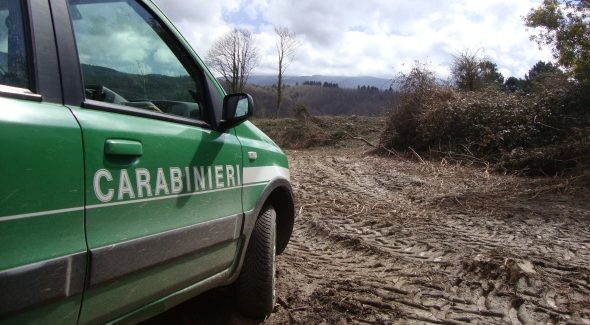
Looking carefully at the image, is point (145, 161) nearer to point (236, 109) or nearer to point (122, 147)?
point (122, 147)

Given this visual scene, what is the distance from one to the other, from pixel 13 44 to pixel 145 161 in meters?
0.63

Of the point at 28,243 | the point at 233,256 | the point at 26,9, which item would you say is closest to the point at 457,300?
the point at 233,256

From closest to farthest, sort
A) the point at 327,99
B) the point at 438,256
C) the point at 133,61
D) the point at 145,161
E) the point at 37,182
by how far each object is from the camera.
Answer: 1. the point at 37,182
2. the point at 145,161
3. the point at 133,61
4. the point at 438,256
5. the point at 327,99

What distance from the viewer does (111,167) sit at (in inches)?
74.8

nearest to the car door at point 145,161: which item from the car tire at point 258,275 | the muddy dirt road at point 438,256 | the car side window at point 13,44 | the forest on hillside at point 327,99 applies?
the car side window at point 13,44

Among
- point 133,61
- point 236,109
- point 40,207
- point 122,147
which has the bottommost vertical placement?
point 40,207

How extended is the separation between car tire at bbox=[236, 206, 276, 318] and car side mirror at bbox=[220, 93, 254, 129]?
784mm

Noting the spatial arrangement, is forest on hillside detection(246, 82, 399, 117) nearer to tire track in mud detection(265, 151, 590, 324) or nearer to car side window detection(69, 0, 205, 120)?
→ tire track in mud detection(265, 151, 590, 324)

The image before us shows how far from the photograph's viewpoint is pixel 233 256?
9.53ft

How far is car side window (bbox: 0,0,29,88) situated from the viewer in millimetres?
1724

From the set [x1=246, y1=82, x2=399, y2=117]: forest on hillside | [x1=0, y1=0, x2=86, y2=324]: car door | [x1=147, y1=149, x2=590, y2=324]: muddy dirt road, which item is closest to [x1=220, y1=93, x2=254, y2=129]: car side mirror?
[x1=0, y1=0, x2=86, y2=324]: car door

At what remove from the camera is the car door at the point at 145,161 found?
6.16 ft

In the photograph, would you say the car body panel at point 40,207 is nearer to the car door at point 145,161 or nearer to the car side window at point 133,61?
the car door at point 145,161

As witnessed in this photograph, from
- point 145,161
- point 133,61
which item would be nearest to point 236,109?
point 133,61
